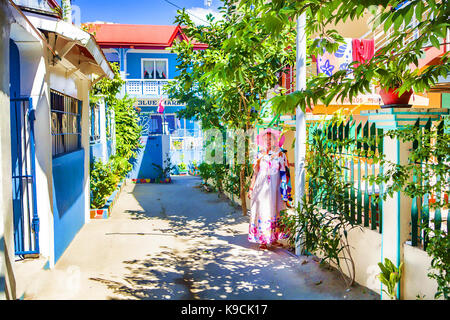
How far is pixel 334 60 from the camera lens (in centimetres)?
1020

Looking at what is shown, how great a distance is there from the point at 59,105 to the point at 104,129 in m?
5.63

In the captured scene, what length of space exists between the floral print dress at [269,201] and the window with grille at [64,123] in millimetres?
3119

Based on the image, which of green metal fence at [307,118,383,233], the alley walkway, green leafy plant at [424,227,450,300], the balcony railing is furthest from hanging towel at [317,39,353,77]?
the balcony railing

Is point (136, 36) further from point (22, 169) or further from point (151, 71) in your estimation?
point (22, 169)

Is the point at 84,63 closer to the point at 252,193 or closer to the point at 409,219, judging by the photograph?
the point at 252,193

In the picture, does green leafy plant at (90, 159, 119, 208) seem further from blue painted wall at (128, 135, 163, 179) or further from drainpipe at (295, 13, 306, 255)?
blue painted wall at (128, 135, 163, 179)

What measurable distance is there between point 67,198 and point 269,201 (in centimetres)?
316

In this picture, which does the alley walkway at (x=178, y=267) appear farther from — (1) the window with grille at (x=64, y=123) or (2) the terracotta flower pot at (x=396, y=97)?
(2) the terracotta flower pot at (x=396, y=97)

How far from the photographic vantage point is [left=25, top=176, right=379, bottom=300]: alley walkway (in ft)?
15.7

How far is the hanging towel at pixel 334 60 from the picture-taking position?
10.1m

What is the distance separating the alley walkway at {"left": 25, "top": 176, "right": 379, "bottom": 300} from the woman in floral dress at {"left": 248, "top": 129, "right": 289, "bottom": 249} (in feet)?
0.85

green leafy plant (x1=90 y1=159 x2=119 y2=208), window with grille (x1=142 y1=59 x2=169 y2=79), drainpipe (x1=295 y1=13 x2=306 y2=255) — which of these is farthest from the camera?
window with grille (x1=142 y1=59 x2=169 y2=79)
